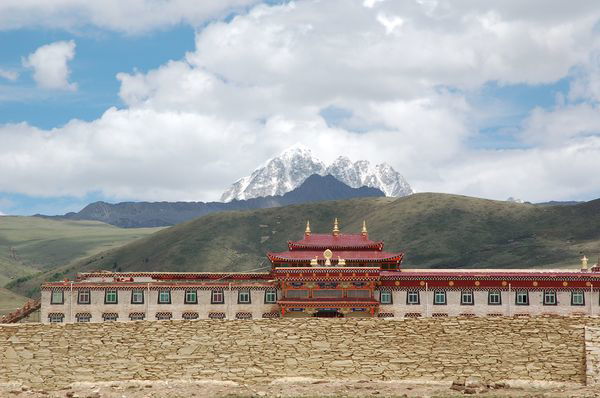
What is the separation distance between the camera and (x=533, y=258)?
637ft

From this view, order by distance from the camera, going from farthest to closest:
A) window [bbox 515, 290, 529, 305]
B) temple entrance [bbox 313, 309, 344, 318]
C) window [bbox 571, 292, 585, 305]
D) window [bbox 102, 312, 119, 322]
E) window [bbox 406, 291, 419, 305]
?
window [bbox 102, 312, 119, 322]
window [bbox 406, 291, 419, 305]
window [bbox 515, 290, 529, 305]
window [bbox 571, 292, 585, 305]
temple entrance [bbox 313, 309, 344, 318]

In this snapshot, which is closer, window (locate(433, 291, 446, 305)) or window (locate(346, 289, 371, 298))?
window (locate(346, 289, 371, 298))

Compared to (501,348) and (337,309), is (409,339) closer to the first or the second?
(501,348)

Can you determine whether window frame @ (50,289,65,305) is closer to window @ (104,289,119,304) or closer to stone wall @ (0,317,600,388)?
window @ (104,289,119,304)

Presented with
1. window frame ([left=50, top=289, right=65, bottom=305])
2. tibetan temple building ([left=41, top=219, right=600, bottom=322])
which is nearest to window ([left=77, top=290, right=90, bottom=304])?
tibetan temple building ([left=41, top=219, right=600, bottom=322])

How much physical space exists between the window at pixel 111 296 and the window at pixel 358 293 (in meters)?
24.5

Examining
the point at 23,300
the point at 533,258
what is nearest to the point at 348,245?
the point at 23,300

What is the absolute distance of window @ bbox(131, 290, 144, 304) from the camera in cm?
8369

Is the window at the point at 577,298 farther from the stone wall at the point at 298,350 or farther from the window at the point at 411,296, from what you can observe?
the stone wall at the point at 298,350

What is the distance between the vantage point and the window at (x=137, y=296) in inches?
3295

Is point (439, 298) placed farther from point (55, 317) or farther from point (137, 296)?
point (55, 317)

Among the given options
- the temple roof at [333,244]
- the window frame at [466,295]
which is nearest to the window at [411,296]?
the window frame at [466,295]

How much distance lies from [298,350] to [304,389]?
12.8 feet

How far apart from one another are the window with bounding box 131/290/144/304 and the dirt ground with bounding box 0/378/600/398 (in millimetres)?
42239
